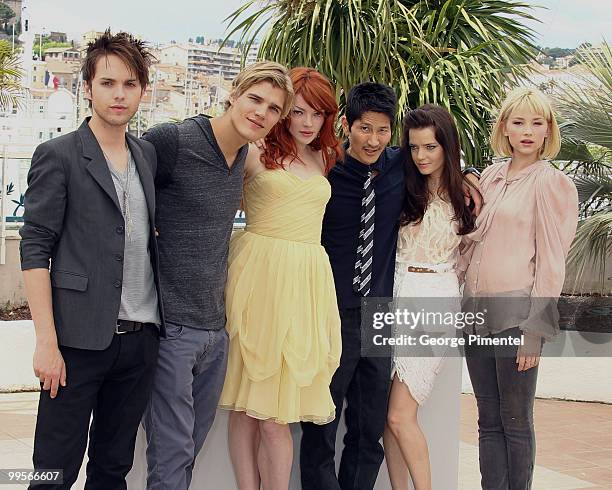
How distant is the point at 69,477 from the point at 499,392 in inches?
68.3

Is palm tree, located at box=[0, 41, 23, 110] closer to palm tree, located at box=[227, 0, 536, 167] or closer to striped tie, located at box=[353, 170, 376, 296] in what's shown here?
palm tree, located at box=[227, 0, 536, 167]

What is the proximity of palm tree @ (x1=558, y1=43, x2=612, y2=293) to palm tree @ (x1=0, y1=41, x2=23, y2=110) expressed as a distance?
6.73 metres

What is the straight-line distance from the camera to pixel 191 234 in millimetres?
3195

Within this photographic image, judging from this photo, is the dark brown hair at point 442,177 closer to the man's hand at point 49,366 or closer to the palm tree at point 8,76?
the man's hand at point 49,366

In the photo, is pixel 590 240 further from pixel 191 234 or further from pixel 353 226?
pixel 191 234

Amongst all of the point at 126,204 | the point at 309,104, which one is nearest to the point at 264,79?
the point at 309,104

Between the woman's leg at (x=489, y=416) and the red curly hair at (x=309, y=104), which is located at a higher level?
the red curly hair at (x=309, y=104)

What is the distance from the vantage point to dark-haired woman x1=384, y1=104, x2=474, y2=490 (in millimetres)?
3656

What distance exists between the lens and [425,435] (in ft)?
13.3

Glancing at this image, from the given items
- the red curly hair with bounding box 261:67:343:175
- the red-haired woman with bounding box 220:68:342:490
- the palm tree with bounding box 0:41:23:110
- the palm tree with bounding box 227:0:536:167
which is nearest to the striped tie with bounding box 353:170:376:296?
the red-haired woman with bounding box 220:68:342:490

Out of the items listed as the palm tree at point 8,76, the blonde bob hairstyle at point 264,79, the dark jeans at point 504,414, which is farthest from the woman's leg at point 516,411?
the palm tree at point 8,76

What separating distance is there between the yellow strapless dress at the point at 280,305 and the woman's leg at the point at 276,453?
0.09 metres

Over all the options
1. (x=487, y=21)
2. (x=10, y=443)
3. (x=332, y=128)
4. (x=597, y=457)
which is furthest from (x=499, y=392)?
(x=487, y=21)

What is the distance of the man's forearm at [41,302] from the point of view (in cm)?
274
